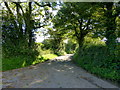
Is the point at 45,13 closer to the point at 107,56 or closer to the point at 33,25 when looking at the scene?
the point at 33,25

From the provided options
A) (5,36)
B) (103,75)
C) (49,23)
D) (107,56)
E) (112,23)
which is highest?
(49,23)

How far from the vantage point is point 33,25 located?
1131 cm

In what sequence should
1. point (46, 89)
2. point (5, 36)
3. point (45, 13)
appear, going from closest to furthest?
point (46, 89) → point (5, 36) → point (45, 13)

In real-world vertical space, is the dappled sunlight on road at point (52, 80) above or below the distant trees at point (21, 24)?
below

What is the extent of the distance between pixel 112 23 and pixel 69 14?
484 centimetres

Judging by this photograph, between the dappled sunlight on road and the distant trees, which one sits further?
the distant trees

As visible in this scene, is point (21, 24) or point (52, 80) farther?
point (21, 24)

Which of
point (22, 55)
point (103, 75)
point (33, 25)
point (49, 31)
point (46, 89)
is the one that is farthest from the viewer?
point (49, 31)

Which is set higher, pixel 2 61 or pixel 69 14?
pixel 69 14

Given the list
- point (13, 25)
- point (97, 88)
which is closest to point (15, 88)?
point (97, 88)

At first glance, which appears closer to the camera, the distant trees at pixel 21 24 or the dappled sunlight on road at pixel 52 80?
the dappled sunlight on road at pixel 52 80

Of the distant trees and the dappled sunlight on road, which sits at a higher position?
the distant trees

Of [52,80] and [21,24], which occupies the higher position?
[21,24]

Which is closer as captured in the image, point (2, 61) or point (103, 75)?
point (103, 75)
